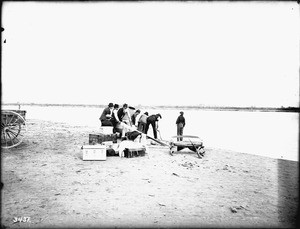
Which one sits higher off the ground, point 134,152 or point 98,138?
point 98,138

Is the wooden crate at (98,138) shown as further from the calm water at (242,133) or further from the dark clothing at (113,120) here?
the calm water at (242,133)

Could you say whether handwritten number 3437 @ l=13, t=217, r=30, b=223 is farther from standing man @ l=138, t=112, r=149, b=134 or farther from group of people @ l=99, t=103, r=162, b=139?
standing man @ l=138, t=112, r=149, b=134

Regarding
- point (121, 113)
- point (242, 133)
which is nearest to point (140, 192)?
point (121, 113)

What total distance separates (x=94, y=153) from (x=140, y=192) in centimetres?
298

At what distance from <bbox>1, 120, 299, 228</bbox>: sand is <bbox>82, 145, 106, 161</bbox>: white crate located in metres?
0.21

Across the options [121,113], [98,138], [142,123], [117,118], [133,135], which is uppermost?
[121,113]

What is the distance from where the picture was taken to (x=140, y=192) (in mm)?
5520

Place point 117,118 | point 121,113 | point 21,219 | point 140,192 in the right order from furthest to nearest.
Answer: point 121,113
point 117,118
point 140,192
point 21,219

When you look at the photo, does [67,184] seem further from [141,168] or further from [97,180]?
[141,168]

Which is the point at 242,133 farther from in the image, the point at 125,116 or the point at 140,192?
the point at 140,192

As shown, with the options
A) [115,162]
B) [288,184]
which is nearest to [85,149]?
[115,162]

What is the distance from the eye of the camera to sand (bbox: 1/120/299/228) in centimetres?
423

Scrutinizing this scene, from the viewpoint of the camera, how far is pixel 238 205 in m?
5.16

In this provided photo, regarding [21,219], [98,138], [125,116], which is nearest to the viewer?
[21,219]
